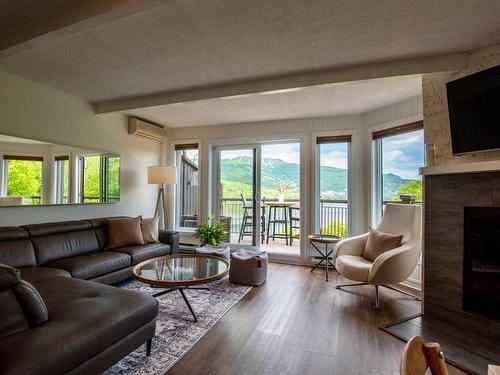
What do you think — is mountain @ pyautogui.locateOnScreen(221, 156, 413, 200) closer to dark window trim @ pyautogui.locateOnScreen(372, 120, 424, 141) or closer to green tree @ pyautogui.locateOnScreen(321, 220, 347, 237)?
green tree @ pyautogui.locateOnScreen(321, 220, 347, 237)

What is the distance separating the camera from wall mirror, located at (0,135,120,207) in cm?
288

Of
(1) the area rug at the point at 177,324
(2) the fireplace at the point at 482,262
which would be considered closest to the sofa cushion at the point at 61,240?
(1) the area rug at the point at 177,324

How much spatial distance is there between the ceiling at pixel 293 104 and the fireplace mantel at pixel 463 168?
39.5 inches

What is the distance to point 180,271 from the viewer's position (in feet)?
8.52

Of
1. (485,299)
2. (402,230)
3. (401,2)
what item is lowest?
(485,299)

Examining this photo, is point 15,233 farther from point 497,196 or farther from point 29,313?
point 497,196

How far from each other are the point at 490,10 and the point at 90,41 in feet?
9.85

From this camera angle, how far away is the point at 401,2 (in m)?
1.66

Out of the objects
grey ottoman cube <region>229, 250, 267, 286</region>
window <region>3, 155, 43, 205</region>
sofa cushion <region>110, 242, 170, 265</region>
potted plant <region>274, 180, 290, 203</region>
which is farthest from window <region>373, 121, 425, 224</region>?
window <region>3, 155, 43, 205</region>

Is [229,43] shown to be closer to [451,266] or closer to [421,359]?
[421,359]

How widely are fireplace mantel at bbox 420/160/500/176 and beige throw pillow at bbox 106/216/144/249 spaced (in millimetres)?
3572

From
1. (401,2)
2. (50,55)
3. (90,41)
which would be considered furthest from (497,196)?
(50,55)

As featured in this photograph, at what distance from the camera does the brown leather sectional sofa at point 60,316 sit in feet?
3.86

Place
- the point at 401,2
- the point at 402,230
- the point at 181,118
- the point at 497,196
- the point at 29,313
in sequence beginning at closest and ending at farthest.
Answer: the point at 29,313
the point at 401,2
the point at 497,196
the point at 402,230
the point at 181,118
